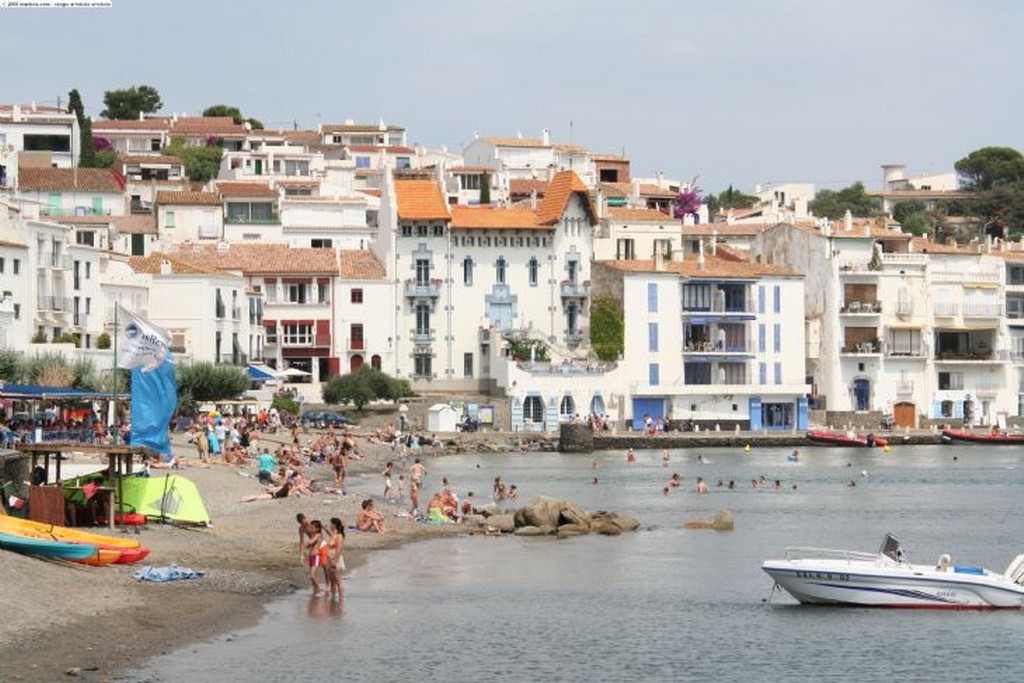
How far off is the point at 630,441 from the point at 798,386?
1318 centimetres

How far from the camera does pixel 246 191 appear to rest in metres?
129

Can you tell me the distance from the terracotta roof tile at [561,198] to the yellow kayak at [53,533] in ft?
256

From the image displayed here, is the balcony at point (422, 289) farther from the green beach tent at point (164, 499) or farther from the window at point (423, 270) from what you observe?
the green beach tent at point (164, 499)

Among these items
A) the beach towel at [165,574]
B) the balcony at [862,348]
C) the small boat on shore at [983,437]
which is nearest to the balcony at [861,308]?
the balcony at [862,348]

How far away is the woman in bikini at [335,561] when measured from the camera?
39.8 meters

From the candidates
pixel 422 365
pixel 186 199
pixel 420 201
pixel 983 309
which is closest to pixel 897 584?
pixel 422 365

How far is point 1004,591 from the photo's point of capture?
4122 cm

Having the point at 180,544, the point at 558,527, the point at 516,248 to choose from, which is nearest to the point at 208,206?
the point at 516,248

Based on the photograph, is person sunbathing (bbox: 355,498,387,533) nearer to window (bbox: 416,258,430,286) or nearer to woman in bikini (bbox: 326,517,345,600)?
woman in bikini (bbox: 326,517,345,600)

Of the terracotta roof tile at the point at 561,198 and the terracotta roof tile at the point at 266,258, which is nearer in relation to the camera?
the terracotta roof tile at the point at 266,258

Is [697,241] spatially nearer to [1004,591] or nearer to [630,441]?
[630,441]

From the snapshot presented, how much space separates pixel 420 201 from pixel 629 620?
77484 millimetres

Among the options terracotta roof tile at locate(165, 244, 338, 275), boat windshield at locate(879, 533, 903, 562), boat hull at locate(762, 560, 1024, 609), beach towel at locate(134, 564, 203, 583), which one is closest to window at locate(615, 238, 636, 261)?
terracotta roof tile at locate(165, 244, 338, 275)

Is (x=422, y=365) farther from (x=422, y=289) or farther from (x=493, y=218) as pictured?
(x=493, y=218)
